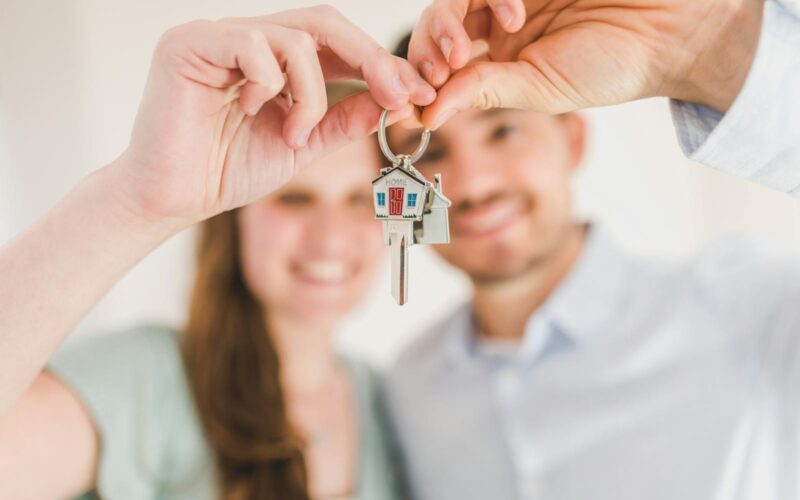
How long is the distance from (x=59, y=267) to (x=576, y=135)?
1242 millimetres

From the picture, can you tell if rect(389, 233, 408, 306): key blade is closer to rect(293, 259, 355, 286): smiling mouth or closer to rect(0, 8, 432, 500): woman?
rect(0, 8, 432, 500): woman

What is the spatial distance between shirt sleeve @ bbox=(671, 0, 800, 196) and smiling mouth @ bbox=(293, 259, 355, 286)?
0.82 meters

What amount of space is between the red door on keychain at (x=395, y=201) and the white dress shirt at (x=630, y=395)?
0.75m

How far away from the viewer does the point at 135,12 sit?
2.31 metres

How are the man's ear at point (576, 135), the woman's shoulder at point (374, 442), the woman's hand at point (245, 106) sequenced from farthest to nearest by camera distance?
the man's ear at point (576, 135) < the woman's shoulder at point (374, 442) < the woman's hand at point (245, 106)

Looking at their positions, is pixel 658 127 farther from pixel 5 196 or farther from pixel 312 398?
pixel 5 196

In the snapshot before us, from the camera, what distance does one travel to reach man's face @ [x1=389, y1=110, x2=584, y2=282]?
1.58 m

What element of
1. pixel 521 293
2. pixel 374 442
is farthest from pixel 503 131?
pixel 374 442

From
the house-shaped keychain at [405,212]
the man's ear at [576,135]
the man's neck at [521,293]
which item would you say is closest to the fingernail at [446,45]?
the house-shaped keychain at [405,212]

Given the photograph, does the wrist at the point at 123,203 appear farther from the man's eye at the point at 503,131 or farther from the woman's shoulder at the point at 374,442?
the man's eye at the point at 503,131

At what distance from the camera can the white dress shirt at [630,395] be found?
4.43 feet

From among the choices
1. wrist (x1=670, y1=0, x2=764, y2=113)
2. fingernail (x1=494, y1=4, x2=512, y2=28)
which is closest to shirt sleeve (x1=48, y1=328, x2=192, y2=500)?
fingernail (x1=494, y1=4, x2=512, y2=28)

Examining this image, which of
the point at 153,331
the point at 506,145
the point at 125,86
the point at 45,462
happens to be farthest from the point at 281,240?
the point at 125,86

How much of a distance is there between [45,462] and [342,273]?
0.70 meters
